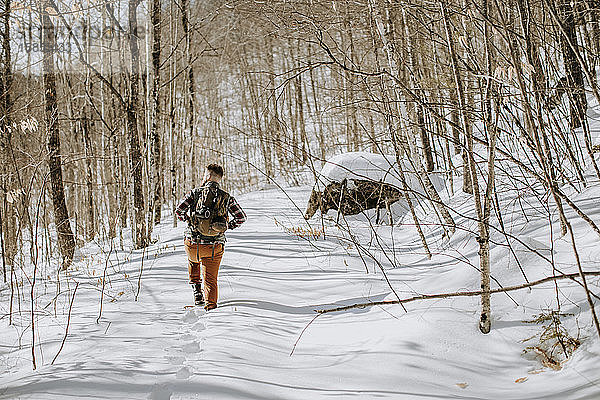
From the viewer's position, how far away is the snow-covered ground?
246cm

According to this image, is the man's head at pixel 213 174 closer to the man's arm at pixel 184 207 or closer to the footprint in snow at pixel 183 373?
the man's arm at pixel 184 207

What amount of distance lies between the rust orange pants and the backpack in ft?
0.48

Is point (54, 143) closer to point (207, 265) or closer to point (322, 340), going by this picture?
point (207, 265)

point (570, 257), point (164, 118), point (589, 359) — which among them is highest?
point (164, 118)

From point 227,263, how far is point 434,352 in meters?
3.53

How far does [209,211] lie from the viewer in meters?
4.53

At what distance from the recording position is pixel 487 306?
279 centimetres

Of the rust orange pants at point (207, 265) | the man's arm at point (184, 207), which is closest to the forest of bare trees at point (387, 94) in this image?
the man's arm at point (184, 207)

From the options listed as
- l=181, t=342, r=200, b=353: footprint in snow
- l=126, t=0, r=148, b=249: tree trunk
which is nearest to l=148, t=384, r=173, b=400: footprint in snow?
l=181, t=342, r=200, b=353: footprint in snow

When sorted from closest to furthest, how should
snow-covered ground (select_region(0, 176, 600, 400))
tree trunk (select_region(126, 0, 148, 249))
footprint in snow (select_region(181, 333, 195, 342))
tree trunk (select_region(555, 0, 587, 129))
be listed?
snow-covered ground (select_region(0, 176, 600, 400)), tree trunk (select_region(555, 0, 587, 129)), footprint in snow (select_region(181, 333, 195, 342)), tree trunk (select_region(126, 0, 148, 249))

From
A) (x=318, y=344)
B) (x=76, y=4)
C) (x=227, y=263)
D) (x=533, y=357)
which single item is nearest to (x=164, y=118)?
(x=76, y=4)

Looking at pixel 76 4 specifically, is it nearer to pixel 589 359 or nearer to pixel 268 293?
pixel 268 293

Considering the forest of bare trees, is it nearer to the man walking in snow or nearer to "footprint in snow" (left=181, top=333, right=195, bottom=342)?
the man walking in snow

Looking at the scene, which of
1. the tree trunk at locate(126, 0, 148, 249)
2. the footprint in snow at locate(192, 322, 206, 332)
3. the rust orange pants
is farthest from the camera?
the tree trunk at locate(126, 0, 148, 249)
